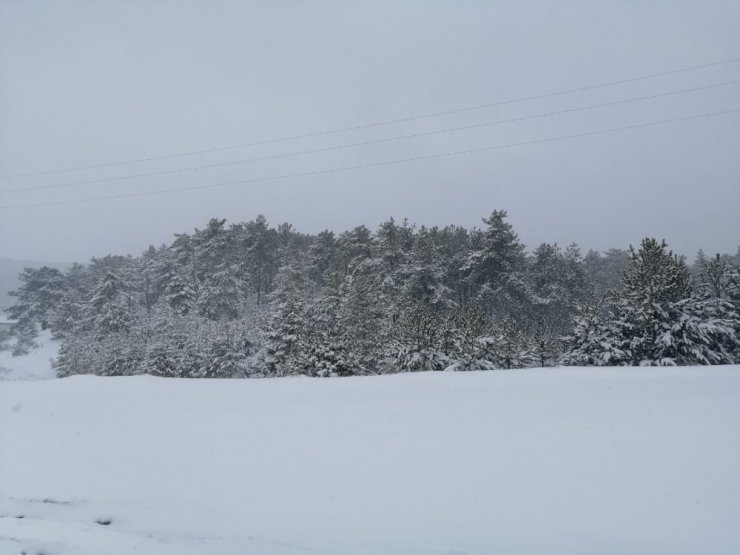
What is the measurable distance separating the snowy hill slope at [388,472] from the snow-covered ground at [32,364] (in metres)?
41.6

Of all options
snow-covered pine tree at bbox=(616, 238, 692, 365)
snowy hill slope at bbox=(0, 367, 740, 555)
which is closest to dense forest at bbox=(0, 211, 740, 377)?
snow-covered pine tree at bbox=(616, 238, 692, 365)

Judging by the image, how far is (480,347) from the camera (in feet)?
63.9

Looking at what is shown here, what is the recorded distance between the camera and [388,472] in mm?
7461

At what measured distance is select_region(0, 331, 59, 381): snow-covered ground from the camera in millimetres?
43438

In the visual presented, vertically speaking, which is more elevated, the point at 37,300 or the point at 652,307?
the point at 37,300

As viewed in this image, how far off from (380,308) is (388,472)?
27.6 metres

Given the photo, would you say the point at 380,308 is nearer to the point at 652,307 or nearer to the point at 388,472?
the point at 652,307

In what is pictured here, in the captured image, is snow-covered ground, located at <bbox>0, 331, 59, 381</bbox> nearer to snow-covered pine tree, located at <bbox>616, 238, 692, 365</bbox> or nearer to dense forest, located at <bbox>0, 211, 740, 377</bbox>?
dense forest, located at <bbox>0, 211, 740, 377</bbox>

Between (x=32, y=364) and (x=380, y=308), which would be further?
(x=32, y=364)

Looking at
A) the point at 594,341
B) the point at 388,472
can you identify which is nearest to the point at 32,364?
the point at 388,472

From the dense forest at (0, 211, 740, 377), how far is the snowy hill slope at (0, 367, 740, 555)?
874cm

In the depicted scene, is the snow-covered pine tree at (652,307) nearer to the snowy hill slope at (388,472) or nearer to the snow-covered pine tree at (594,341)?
the snow-covered pine tree at (594,341)

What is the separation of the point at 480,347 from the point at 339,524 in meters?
14.5

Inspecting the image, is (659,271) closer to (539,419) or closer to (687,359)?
(687,359)
